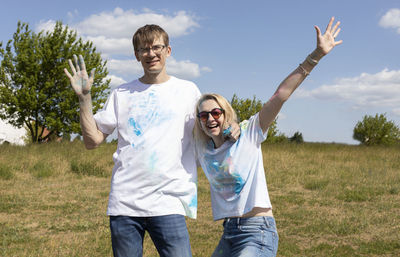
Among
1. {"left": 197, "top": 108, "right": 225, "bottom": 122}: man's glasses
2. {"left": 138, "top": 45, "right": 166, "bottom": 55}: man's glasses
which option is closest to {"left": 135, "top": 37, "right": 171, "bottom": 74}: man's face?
{"left": 138, "top": 45, "right": 166, "bottom": 55}: man's glasses

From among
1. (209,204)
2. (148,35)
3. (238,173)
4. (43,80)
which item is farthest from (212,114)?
(43,80)

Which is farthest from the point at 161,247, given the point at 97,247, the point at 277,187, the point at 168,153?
the point at 277,187

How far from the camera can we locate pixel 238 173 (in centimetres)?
234

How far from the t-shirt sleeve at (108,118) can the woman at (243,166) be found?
Result: 1.88 ft

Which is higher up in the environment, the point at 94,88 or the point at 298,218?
the point at 94,88

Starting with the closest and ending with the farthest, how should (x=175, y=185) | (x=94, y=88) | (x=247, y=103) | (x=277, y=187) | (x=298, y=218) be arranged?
(x=175, y=185), (x=298, y=218), (x=277, y=187), (x=94, y=88), (x=247, y=103)

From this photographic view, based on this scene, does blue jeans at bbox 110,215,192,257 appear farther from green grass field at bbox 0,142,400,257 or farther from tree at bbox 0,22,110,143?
tree at bbox 0,22,110,143

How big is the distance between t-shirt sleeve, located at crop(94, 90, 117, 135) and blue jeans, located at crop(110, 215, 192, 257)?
59 centimetres

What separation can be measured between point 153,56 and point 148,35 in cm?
15

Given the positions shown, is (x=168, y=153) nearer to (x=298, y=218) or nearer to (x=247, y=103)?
(x=298, y=218)

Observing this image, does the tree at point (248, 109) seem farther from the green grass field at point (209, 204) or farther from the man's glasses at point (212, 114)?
the man's glasses at point (212, 114)

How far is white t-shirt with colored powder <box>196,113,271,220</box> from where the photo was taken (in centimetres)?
234

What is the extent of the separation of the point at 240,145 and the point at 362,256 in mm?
4601

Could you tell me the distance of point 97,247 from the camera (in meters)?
5.81
